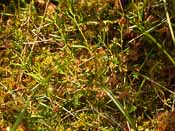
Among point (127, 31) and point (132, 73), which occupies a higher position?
point (127, 31)

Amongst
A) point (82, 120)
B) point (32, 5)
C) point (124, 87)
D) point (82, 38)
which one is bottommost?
point (82, 120)

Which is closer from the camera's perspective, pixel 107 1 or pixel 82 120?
pixel 82 120

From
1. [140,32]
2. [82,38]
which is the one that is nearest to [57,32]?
[82,38]

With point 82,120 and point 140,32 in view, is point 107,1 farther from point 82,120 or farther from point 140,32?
point 82,120

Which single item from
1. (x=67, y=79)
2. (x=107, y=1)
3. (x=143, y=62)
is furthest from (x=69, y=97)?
(x=107, y=1)

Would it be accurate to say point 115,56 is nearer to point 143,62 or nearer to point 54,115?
point 143,62

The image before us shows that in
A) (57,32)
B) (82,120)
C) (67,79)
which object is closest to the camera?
(82,120)

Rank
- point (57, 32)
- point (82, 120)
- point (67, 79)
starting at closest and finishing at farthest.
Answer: point (82, 120), point (67, 79), point (57, 32)
